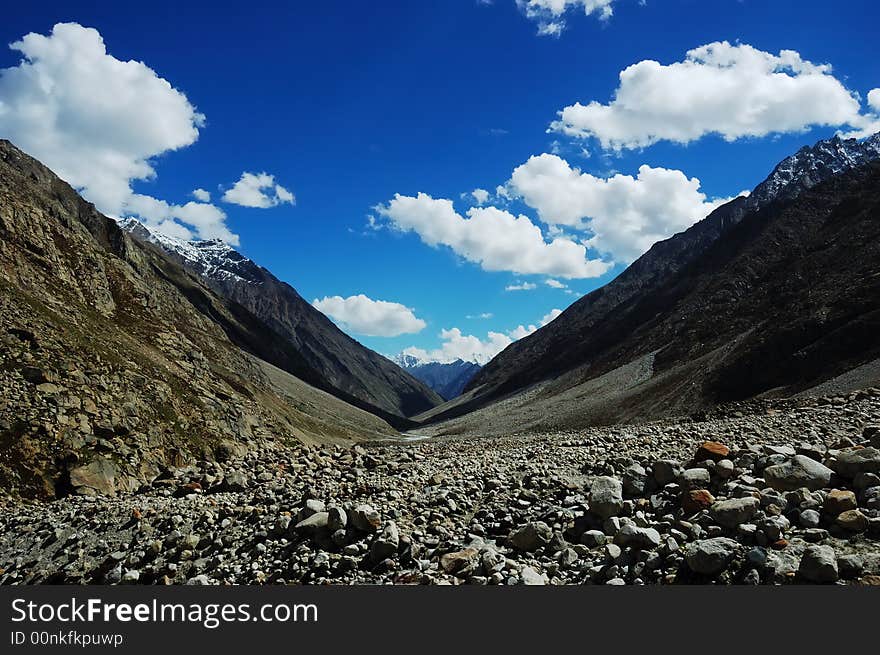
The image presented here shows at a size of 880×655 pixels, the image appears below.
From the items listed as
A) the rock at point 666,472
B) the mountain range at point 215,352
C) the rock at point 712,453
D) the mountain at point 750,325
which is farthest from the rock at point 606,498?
the mountain at point 750,325

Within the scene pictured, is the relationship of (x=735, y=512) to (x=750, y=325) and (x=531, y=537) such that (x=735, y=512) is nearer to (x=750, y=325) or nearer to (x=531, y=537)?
(x=531, y=537)

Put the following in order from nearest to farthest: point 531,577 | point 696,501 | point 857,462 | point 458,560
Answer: point 531,577
point 458,560
point 857,462
point 696,501

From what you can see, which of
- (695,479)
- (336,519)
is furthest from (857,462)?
(336,519)

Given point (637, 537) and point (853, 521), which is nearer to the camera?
point (853, 521)

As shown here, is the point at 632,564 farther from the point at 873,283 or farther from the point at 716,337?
the point at 716,337

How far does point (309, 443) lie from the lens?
54.7 m

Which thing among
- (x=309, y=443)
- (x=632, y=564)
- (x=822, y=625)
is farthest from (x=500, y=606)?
(x=309, y=443)

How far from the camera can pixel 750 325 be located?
103m

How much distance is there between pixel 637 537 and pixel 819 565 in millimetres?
2859

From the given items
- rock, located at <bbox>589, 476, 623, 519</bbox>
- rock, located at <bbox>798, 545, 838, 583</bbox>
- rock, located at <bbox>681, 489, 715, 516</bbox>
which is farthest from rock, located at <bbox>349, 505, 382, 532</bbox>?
rock, located at <bbox>798, 545, 838, 583</bbox>

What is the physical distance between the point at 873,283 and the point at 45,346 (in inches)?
3719

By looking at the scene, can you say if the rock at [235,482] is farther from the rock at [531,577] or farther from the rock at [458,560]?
the rock at [531,577]

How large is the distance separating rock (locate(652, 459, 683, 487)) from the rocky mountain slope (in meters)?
21.1

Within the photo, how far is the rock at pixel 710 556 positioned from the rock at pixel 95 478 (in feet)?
71.8
